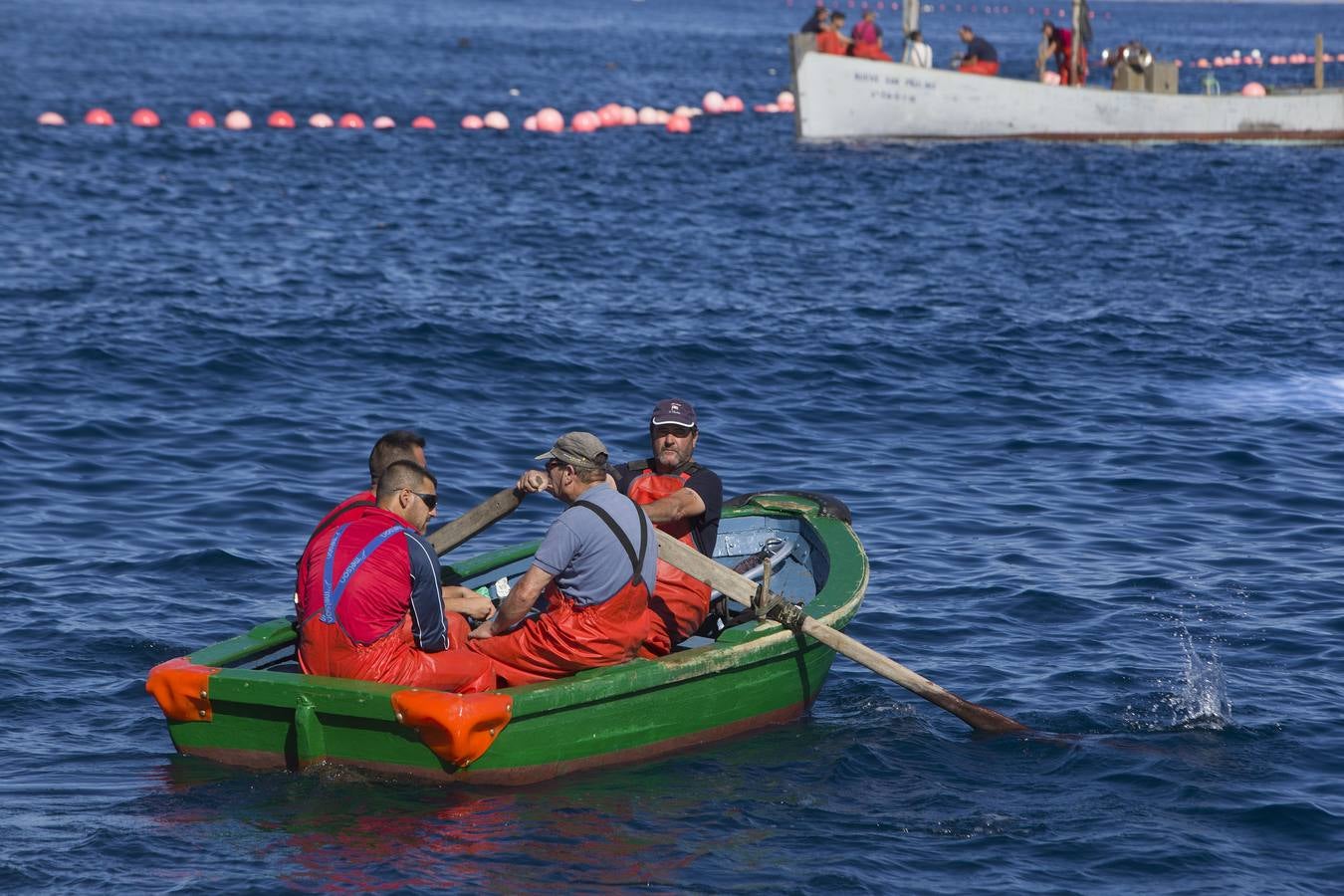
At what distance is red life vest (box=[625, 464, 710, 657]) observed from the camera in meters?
9.27

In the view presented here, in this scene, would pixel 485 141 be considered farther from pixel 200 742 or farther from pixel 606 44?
pixel 606 44

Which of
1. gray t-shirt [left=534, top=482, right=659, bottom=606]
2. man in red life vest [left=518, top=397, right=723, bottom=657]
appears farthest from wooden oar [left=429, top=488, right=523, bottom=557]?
gray t-shirt [left=534, top=482, right=659, bottom=606]

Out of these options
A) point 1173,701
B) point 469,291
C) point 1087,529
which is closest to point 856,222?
point 469,291

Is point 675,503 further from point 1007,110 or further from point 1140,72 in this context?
point 1140,72

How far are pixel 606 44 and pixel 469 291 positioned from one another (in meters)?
51.2

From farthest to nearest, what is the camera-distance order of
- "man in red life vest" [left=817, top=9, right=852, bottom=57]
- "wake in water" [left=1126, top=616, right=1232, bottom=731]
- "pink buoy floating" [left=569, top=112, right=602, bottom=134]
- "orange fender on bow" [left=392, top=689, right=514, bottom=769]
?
"pink buoy floating" [left=569, top=112, right=602, bottom=134] → "man in red life vest" [left=817, top=9, right=852, bottom=57] → "wake in water" [left=1126, top=616, right=1232, bottom=731] → "orange fender on bow" [left=392, top=689, right=514, bottom=769]

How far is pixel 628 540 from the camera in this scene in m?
8.19

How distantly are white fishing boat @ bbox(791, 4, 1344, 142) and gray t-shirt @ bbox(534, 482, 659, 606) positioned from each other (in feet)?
88.1

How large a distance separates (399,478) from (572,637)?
4.18 ft

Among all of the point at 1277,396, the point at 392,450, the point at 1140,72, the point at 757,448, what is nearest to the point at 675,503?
the point at 392,450

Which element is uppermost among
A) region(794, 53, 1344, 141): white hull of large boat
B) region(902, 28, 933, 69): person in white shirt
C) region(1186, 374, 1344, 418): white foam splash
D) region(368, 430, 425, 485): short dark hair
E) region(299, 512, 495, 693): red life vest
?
region(902, 28, 933, 69): person in white shirt

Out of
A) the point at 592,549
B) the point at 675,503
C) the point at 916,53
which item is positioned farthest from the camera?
the point at 916,53

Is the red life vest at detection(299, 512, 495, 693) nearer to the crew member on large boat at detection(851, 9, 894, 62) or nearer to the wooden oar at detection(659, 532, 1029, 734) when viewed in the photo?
the wooden oar at detection(659, 532, 1029, 734)

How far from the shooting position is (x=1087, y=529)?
1262 cm
